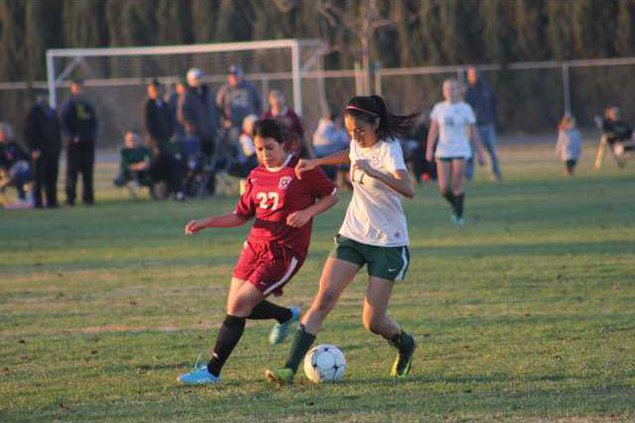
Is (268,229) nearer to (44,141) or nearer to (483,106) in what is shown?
(44,141)

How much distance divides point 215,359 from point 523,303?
12.7 feet

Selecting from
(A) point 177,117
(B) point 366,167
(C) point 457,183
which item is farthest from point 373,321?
(A) point 177,117

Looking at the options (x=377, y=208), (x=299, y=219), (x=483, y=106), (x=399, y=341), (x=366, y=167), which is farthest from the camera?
(x=483, y=106)

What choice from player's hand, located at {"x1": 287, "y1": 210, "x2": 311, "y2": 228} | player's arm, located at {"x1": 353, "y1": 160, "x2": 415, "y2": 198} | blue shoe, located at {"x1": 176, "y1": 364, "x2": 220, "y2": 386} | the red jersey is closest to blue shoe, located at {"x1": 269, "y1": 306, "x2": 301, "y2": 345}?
the red jersey

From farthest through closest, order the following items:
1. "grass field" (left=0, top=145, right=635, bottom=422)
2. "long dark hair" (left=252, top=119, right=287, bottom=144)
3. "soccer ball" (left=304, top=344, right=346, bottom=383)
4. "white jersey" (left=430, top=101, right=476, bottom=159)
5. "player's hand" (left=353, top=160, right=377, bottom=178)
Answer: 1. "white jersey" (left=430, top=101, right=476, bottom=159)
2. "long dark hair" (left=252, top=119, right=287, bottom=144)
3. "soccer ball" (left=304, top=344, right=346, bottom=383)
4. "player's hand" (left=353, top=160, right=377, bottom=178)
5. "grass field" (left=0, top=145, right=635, bottom=422)

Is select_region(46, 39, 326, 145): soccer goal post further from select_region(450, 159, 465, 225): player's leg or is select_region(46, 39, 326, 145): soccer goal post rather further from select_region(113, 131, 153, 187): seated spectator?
select_region(450, 159, 465, 225): player's leg

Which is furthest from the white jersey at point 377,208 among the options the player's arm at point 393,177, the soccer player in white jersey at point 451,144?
the soccer player in white jersey at point 451,144

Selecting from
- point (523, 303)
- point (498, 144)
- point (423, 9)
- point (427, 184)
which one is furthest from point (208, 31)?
point (523, 303)

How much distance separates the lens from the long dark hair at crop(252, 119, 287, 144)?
8.34 m

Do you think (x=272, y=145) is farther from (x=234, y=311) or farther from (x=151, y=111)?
(x=151, y=111)

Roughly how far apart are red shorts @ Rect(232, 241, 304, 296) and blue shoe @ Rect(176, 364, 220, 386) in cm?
59

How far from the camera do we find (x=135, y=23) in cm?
4547

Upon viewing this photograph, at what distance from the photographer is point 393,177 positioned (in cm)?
797

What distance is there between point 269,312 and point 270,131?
4.45 feet
